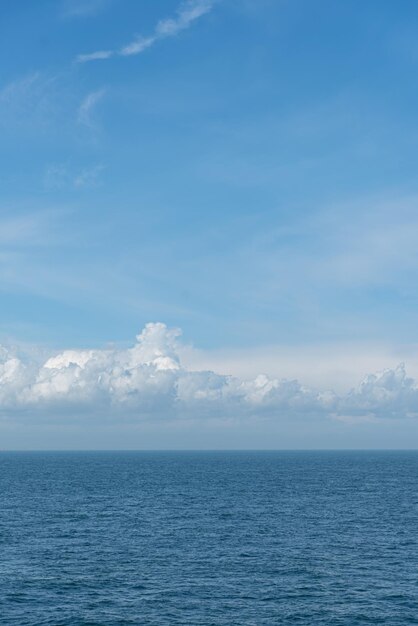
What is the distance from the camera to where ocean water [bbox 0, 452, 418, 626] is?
6266 cm

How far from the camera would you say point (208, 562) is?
268 ft

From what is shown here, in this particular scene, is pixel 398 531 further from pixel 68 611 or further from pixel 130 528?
pixel 68 611

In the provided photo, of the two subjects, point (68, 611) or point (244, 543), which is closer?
point (68, 611)

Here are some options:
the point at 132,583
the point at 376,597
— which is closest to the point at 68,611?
the point at 132,583

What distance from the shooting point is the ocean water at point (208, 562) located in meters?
62.7

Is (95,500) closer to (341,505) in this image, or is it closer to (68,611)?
(341,505)

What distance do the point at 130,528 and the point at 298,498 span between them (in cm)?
5576

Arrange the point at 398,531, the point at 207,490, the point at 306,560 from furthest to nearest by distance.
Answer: the point at 207,490
the point at 398,531
the point at 306,560

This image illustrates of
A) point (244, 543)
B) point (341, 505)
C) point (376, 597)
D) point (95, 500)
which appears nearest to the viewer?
point (376, 597)

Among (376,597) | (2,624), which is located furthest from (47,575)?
(376,597)

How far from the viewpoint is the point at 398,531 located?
103812 mm

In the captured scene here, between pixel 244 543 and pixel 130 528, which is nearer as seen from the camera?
pixel 244 543

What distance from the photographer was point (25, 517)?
11850cm

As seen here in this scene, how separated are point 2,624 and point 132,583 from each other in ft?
56.5
